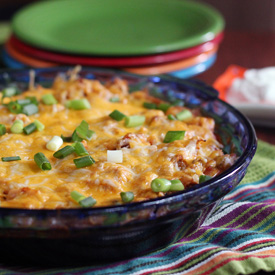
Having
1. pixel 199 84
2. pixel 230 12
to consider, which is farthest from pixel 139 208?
pixel 230 12

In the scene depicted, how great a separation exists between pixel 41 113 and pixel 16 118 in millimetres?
156

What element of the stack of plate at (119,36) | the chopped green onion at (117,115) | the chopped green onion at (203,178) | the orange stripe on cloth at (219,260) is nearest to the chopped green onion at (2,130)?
the chopped green onion at (117,115)

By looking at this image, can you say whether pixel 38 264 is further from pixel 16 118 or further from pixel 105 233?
pixel 16 118

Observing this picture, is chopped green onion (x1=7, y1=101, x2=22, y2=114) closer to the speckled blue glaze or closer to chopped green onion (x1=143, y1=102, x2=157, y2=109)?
chopped green onion (x1=143, y1=102, x2=157, y2=109)

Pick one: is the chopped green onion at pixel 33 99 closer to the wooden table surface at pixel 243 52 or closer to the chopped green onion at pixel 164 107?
the chopped green onion at pixel 164 107

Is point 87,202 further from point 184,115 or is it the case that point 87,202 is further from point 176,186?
point 184,115

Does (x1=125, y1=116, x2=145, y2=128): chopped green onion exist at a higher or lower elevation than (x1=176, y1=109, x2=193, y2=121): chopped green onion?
higher

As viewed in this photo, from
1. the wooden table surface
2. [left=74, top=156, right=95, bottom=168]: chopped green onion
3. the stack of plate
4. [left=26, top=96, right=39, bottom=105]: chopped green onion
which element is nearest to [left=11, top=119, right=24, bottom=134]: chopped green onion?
[left=26, top=96, right=39, bottom=105]: chopped green onion

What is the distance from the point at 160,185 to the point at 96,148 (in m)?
0.40

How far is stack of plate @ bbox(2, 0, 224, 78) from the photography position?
3.24 metres

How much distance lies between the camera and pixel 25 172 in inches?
73.4

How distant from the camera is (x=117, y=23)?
4.11 metres

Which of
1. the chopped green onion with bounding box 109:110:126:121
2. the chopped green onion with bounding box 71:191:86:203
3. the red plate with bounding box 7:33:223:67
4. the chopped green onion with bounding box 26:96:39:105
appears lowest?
the red plate with bounding box 7:33:223:67

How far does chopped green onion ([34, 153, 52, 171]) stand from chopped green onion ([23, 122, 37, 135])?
0.27 meters
